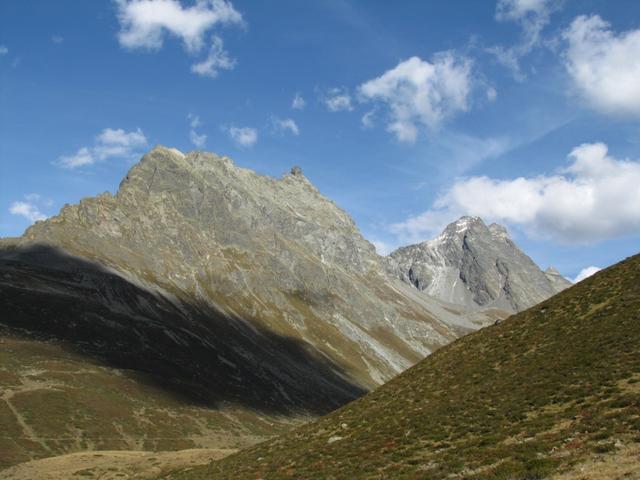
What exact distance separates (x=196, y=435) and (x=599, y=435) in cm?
10637

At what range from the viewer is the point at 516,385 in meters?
37.9

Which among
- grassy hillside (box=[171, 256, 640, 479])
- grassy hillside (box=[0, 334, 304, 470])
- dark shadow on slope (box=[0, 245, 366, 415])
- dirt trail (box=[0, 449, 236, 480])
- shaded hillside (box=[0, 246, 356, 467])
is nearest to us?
grassy hillside (box=[171, 256, 640, 479])

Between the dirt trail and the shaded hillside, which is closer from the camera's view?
the dirt trail

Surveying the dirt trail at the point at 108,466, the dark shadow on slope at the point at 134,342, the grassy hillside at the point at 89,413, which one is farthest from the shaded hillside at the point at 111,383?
the dirt trail at the point at 108,466

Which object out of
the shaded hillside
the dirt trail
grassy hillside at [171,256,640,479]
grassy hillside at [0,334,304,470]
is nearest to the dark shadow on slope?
the shaded hillside

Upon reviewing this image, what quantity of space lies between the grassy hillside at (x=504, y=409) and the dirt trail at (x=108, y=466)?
773 centimetres

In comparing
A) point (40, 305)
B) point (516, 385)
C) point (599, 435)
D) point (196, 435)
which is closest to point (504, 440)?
point (599, 435)

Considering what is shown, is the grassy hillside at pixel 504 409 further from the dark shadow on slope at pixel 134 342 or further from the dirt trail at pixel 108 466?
the dark shadow on slope at pixel 134 342

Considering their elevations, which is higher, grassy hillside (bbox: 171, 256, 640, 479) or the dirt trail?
grassy hillside (bbox: 171, 256, 640, 479)

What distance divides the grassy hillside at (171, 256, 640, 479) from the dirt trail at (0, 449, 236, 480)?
7735 millimetres

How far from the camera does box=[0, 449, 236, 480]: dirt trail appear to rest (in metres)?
54.2

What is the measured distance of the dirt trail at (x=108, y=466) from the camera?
54.2 meters

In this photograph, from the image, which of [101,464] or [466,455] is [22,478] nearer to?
[101,464]

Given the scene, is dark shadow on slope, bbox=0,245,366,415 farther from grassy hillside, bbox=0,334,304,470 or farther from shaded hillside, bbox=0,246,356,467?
grassy hillside, bbox=0,334,304,470
